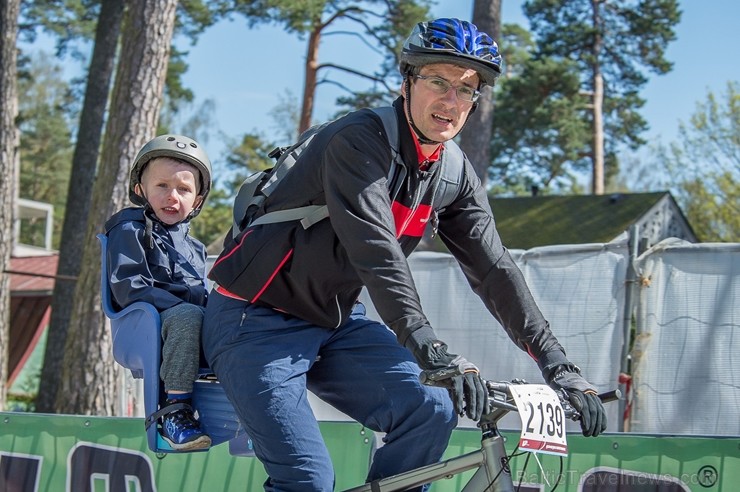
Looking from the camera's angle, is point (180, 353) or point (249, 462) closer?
point (180, 353)

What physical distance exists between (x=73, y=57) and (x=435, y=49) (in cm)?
2225

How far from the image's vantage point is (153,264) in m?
4.39

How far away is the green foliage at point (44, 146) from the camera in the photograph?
1864 inches

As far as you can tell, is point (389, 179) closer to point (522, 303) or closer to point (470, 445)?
point (522, 303)

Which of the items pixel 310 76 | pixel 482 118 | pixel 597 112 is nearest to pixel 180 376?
pixel 482 118

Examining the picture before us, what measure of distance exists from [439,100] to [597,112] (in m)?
27.8

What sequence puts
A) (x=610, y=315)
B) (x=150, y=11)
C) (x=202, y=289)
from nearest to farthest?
(x=202, y=289), (x=610, y=315), (x=150, y=11)

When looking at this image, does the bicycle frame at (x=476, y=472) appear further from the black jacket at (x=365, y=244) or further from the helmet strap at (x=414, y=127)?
the helmet strap at (x=414, y=127)

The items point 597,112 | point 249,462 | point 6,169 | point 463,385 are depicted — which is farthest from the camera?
point 597,112

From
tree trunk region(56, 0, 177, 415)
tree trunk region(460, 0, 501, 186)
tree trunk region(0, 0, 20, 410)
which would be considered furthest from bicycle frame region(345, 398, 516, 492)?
tree trunk region(460, 0, 501, 186)

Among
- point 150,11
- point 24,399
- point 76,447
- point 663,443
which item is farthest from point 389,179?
point 24,399

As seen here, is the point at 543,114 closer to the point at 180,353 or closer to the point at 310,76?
the point at 310,76

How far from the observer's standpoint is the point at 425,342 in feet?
9.91

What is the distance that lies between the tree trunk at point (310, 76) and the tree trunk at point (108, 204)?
1530 centimetres
